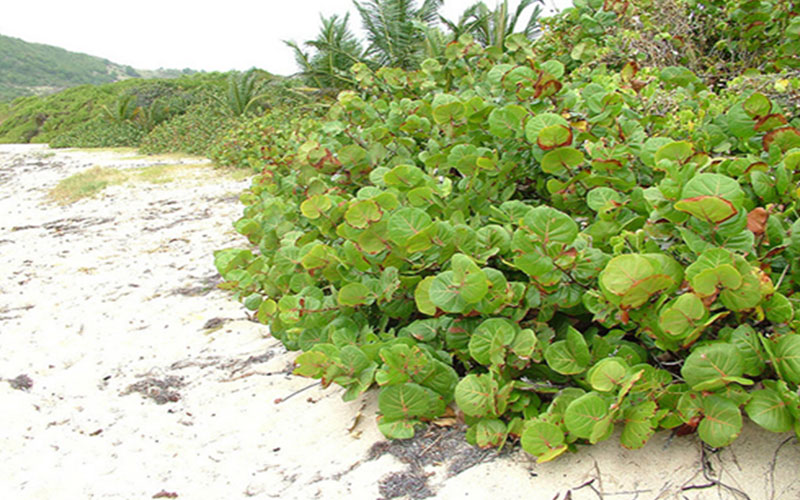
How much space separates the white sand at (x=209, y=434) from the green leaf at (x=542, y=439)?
77 millimetres

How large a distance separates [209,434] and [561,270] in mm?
1229

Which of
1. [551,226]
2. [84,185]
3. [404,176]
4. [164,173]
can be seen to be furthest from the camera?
[164,173]

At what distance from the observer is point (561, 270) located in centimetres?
140

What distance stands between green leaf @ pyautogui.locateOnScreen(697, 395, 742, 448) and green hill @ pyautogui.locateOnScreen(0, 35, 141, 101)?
6025 cm

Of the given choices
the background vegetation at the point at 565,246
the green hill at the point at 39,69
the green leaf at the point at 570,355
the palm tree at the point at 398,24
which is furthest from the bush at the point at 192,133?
the green hill at the point at 39,69

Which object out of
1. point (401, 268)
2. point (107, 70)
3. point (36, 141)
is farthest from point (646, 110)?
point (107, 70)

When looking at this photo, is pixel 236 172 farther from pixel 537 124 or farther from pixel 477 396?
pixel 477 396

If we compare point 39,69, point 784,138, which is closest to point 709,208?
point 784,138

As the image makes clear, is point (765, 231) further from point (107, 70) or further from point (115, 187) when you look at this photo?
point (107, 70)

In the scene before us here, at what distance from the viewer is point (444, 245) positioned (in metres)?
1.61

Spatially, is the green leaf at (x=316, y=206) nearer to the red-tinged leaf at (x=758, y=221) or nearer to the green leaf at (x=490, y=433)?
the green leaf at (x=490, y=433)

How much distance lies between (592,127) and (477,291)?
37.0 inches

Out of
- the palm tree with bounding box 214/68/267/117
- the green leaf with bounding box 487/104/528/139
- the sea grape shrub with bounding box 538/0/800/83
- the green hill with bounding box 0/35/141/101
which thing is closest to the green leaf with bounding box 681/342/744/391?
the green leaf with bounding box 487/104/528/139

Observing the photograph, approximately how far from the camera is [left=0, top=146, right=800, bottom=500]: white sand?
1.24 metres
